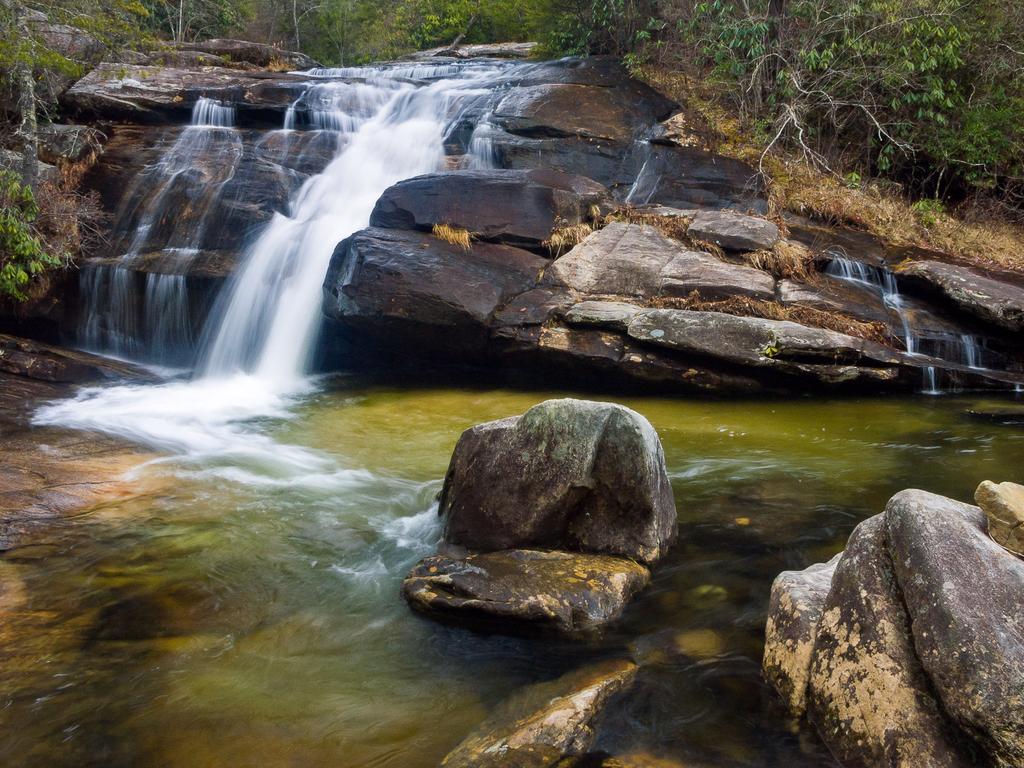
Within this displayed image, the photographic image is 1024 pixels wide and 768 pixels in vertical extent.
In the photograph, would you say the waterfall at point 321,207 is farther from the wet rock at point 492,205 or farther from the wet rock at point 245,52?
the wet rock at point 245,52

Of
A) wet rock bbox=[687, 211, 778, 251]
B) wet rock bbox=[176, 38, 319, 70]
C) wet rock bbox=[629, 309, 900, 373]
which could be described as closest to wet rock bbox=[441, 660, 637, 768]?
wet rock bbox=[629, 309, 900, 373]

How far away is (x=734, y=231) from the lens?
11.3 metres

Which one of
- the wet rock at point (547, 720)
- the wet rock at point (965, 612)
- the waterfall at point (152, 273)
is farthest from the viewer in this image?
the waterfall at point (152, 273)

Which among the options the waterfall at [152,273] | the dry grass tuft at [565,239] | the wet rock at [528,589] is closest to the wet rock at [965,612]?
the wet rock at [528,589]

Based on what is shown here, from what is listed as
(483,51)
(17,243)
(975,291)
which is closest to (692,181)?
(975,291)

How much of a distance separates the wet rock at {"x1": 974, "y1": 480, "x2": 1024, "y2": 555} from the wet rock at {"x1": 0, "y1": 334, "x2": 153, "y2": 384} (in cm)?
1119

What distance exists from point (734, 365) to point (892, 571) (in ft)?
21.8

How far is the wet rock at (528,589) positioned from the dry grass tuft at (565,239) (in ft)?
22.2

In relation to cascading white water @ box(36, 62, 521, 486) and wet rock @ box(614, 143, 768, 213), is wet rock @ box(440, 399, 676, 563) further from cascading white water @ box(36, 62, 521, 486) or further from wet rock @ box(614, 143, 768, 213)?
wet rock @ box(614, 143, 768, 213)

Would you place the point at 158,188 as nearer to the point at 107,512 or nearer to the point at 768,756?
the point at 107,512

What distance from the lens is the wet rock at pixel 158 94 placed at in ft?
53.6

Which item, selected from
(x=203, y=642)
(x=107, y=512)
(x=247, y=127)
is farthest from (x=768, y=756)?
(x=247, y=127)

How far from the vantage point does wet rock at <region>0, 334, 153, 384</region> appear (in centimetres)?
1078

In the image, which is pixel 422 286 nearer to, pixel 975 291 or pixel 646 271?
pixel 646 271
